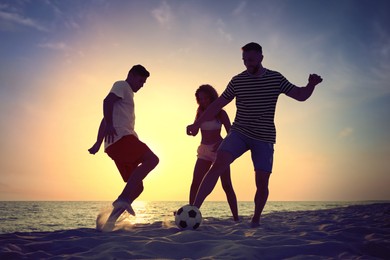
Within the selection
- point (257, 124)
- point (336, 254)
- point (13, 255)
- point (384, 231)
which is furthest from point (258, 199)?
point (13, 255)

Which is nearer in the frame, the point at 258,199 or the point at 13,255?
the point at 13,255

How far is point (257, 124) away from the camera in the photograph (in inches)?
203

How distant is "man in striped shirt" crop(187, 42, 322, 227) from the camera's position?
5.07 metres

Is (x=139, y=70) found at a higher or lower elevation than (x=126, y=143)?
higher

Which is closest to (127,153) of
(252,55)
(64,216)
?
(252,55)

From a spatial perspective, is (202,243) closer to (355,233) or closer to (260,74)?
(355,233)

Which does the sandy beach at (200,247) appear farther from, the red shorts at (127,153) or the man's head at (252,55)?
the man's head at (252,55)

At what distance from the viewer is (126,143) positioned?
16.9 ft

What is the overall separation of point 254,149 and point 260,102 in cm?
75

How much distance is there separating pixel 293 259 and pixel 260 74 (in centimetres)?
310

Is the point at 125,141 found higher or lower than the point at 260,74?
lower

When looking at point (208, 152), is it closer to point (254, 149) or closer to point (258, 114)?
point (254, 149)

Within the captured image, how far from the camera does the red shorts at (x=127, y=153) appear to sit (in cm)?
516

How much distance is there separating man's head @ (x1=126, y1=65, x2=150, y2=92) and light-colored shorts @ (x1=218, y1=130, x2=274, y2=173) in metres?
1.73
